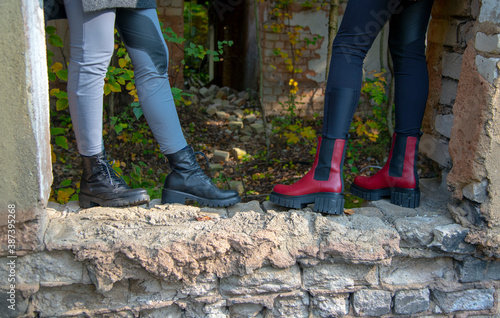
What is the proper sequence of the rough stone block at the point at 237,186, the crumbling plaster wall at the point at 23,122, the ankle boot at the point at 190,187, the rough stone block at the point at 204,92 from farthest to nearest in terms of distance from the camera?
the rough stone block at the point at 204,92
the rough stone block at the point at 237,186
the ankle boot at the point at 190,187
the crumbling plaster wall at the point at 23,122

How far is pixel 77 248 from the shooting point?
1741 millimetres

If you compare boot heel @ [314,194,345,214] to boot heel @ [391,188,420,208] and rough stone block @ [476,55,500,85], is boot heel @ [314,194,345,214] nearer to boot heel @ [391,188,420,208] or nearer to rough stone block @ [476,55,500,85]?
boot heel @ [391,188,420,208]

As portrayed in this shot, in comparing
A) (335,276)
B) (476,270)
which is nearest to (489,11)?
(476,270)

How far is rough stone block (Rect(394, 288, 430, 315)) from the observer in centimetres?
203

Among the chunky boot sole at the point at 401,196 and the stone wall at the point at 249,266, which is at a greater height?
the chunky boot sole at the point at 401,196

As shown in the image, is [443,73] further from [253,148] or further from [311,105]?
[311,105]

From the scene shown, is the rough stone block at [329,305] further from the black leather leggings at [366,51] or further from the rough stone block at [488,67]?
the rough stone block at [488,67]

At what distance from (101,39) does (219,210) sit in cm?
90

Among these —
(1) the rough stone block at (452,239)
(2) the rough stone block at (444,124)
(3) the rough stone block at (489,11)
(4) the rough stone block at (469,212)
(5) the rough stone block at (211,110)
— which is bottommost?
(5) the rough stone block at (211,110)

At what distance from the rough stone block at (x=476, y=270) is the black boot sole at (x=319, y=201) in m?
0.59

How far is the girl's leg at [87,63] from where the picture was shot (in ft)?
5.90

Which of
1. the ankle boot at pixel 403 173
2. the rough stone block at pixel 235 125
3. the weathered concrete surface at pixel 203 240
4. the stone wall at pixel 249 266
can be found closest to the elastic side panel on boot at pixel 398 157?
the ankle boot at pixel 403 173

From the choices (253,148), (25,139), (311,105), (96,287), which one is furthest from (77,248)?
(311,105)

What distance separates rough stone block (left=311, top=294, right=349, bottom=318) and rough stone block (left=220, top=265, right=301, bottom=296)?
0.45ft
